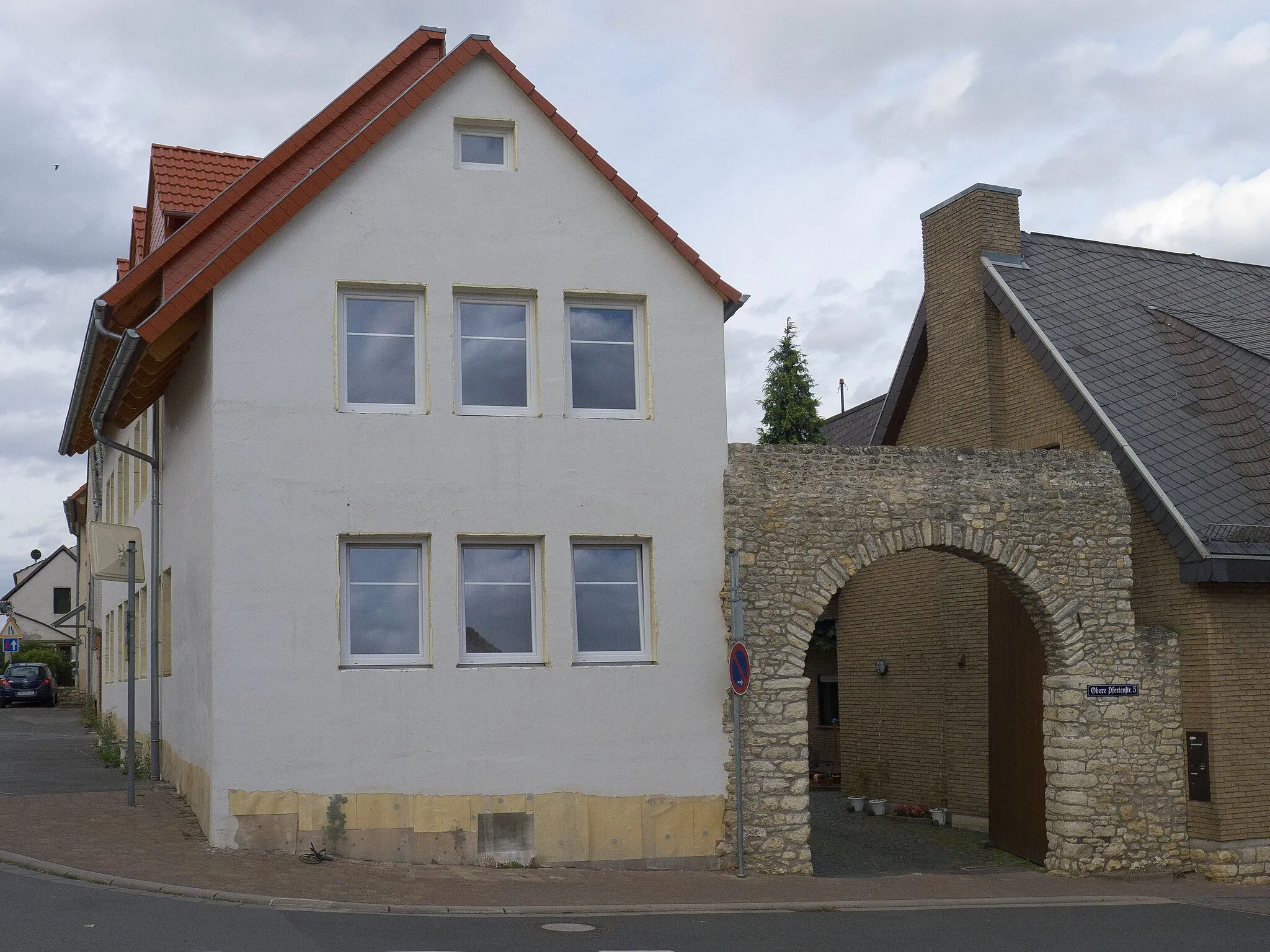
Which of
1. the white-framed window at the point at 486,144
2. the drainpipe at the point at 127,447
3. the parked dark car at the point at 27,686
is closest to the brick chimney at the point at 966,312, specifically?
the white-framed window at the point at 486,144

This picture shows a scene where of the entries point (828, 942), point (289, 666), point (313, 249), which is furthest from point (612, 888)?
point (313, 249)

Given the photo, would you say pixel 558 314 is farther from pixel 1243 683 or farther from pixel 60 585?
pixel 60 585

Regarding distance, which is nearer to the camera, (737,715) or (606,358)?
(737,715)

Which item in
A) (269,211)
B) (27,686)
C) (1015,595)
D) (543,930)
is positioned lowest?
(543,930)

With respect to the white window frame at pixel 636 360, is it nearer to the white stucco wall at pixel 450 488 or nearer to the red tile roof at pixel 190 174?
the white stucco wall at pixel 450 488

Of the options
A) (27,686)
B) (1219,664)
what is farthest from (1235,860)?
(27,686)

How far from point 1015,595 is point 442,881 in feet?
25.1

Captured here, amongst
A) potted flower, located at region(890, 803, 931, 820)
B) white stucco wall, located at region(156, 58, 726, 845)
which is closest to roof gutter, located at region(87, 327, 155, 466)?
white stucco wall, located at region(156, 58, 726, 845)

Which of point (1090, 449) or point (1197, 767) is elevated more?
point (1090, 449)

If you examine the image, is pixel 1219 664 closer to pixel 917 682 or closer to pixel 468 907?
pixel 917 682

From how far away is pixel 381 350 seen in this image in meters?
14.7

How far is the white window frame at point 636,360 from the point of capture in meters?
15.1

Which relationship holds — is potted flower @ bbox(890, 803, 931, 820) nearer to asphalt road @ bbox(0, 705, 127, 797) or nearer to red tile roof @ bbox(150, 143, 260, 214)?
asphalt road @ bbox(0, 705, 127, 797)

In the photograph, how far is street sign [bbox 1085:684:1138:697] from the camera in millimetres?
16141
